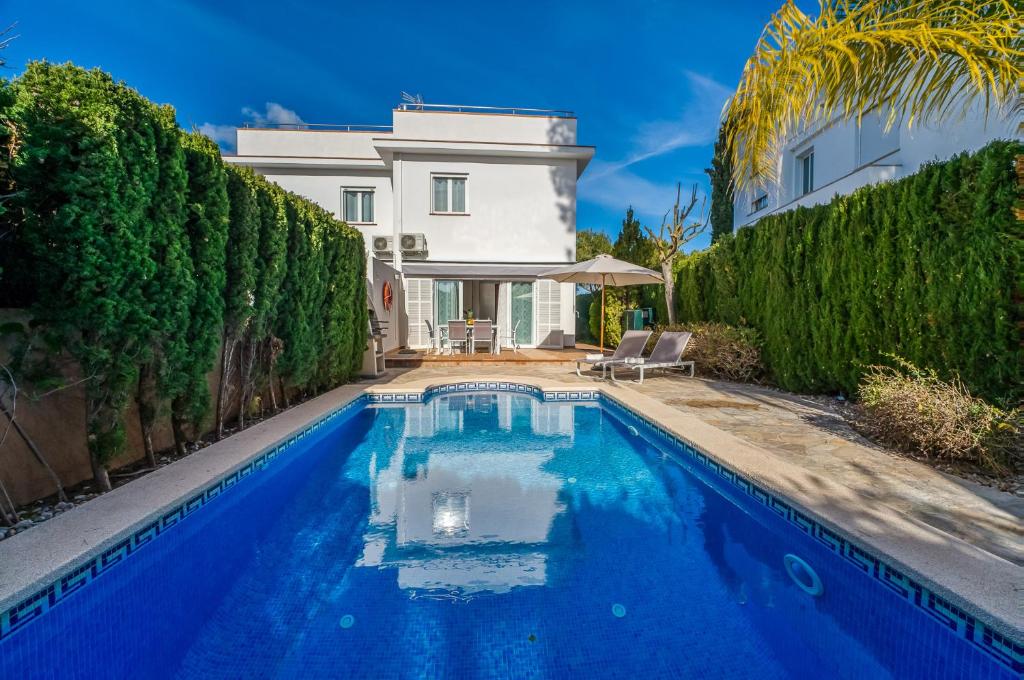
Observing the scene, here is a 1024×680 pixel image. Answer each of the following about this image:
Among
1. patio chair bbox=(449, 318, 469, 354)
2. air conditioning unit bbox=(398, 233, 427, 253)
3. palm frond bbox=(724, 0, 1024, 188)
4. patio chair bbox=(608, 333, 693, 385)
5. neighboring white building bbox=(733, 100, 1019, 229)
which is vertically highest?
neighboring white building bbox=(733, 100, 1019, 229)

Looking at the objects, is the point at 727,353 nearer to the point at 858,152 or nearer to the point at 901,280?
the point at 901,280

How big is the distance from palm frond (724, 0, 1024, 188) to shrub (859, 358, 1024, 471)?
2.85 metres

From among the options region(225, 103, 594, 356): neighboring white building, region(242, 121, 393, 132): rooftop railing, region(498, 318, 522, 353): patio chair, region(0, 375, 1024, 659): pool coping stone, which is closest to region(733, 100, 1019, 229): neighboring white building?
region(0, 375, 1024, 659): pool coping stone

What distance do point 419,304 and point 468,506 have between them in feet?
47.7

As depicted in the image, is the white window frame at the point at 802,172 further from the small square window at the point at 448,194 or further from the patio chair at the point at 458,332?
the patio chair at the point at 458,332

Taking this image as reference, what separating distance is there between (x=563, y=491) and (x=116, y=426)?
4.23m

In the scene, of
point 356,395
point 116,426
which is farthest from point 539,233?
point 116,426

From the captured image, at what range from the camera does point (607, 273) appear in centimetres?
1252

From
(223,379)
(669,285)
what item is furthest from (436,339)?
(223,379)

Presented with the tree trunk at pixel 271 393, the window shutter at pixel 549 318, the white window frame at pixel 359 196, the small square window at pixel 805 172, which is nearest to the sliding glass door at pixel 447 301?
the window shutter at pixel 549 318

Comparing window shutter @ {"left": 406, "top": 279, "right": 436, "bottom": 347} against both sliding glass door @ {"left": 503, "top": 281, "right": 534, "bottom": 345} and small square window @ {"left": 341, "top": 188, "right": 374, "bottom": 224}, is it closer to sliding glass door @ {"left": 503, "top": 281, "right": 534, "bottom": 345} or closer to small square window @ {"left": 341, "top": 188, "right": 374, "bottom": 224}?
sliding glass door @ {"left": 503, "top": 281, "right": 534, "bottom": 345}

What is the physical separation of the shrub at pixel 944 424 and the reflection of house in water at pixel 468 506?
376 cm

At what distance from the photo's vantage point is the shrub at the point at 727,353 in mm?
10195

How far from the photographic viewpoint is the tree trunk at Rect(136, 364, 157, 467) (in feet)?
14.8
